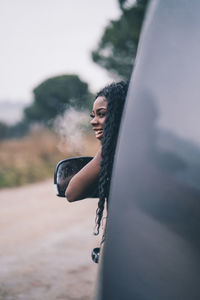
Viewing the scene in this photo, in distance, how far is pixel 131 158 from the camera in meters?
1.02

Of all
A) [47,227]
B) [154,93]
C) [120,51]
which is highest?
[120,51]

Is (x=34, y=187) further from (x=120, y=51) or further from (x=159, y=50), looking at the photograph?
(x=159, y=50)

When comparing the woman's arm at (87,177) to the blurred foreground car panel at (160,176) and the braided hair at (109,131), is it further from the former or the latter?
the blurred foreground car panel at (160,176)

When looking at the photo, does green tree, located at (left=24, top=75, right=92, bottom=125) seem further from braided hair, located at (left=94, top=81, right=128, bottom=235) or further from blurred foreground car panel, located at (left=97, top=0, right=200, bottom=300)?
blurred foreground car panel, located at (left=97, top=0, right=200, bottom=300)

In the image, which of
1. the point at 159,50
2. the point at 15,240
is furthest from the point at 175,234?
the point at 15,240

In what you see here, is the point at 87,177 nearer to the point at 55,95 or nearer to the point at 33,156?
the point at 33,156

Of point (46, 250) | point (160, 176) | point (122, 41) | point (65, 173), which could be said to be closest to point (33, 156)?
point (122, 41)

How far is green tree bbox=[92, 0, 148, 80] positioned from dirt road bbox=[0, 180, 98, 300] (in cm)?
761

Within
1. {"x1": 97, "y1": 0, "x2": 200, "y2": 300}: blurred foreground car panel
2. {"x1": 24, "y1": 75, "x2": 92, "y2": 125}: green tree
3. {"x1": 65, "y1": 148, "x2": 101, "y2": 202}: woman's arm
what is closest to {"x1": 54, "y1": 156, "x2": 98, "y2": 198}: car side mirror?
{"x1": 65, "y1": 148, "x2": 101, "y2": 202}: woman's arm

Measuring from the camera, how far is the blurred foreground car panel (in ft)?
3.25

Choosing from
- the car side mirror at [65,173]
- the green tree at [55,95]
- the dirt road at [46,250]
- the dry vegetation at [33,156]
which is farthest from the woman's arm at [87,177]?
the green tree at [55,95]

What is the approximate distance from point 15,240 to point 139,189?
506 centimetres

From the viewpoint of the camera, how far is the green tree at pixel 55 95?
2834 centimetres

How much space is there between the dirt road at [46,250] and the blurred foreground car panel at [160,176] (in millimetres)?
2648
